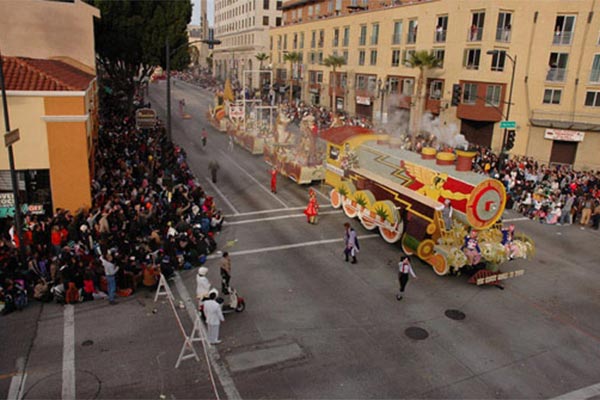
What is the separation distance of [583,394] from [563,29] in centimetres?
3183

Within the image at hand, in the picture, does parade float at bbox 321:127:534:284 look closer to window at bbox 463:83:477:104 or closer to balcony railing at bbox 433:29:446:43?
window at bbox 463:83:477:104

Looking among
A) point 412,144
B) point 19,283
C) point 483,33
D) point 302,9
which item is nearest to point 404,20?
point 483,33

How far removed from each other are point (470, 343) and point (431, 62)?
32.2 meters

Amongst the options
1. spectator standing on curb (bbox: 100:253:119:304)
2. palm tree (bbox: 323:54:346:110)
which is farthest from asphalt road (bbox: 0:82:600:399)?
palm tree (bbox: 323:54:346:110)

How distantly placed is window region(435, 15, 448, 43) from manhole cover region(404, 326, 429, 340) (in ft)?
110

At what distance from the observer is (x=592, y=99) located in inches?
1305

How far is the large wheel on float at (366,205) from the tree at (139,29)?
22.2 m

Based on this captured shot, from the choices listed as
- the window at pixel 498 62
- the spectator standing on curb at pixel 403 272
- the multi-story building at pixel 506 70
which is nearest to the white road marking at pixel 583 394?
the spectator standing on curb at pixel 403 272

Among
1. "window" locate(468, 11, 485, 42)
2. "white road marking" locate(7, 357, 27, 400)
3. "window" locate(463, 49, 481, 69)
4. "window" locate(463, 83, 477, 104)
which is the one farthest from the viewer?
"window" locate(463, 83, 477, 104)

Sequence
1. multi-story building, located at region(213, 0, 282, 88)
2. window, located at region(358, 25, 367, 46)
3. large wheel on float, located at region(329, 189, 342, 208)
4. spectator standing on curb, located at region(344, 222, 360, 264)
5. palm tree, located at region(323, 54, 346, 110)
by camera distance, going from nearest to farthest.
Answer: spectator standing on curb, located at region(344, 222, 360, 264) → large wheel on float, located at region(329, 189, 342, 208) → window, located at region(358, 25, 367, 46) → palm tree, located at region(323, 54, 346, 110) → multi-story building, located at region(213, 0, 282, 88)

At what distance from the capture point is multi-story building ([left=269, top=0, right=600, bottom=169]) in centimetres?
3341

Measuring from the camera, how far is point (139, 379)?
9.61 m

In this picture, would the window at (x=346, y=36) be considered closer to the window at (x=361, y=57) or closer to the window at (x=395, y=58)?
the window at (x=361, y=57)

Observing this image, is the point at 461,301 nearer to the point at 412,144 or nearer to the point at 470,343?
the point at 470,343
